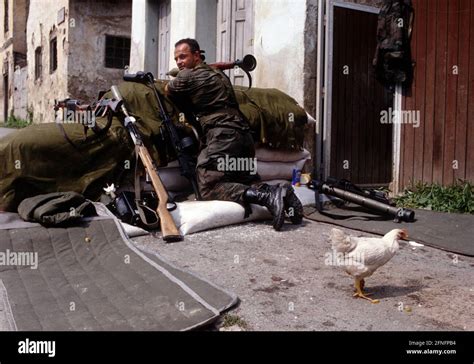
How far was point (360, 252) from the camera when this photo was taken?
2758mm

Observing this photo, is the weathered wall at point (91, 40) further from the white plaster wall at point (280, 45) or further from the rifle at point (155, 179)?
the rifle at point (155, 179)

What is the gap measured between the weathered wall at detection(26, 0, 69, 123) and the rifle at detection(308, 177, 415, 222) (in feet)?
32.6

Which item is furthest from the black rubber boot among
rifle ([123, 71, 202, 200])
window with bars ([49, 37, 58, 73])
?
window with bars ([49, 37, 58, 73])

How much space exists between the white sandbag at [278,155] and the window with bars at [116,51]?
31.3ft

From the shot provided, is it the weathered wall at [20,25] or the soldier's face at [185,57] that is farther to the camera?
the weathered wall at [20,25]

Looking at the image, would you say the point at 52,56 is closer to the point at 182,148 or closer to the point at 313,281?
the point at 182,148

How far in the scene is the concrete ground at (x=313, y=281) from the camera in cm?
257

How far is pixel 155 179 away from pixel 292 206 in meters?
1.23

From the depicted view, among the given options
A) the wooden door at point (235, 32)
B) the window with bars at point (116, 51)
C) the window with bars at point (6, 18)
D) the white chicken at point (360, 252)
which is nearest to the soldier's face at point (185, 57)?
the wooden door at point (235, 32)

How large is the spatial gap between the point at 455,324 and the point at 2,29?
76.0 feet

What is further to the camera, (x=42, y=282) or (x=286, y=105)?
(x=286, y=105)

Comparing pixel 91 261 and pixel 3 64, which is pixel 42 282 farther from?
pixel 3 64
